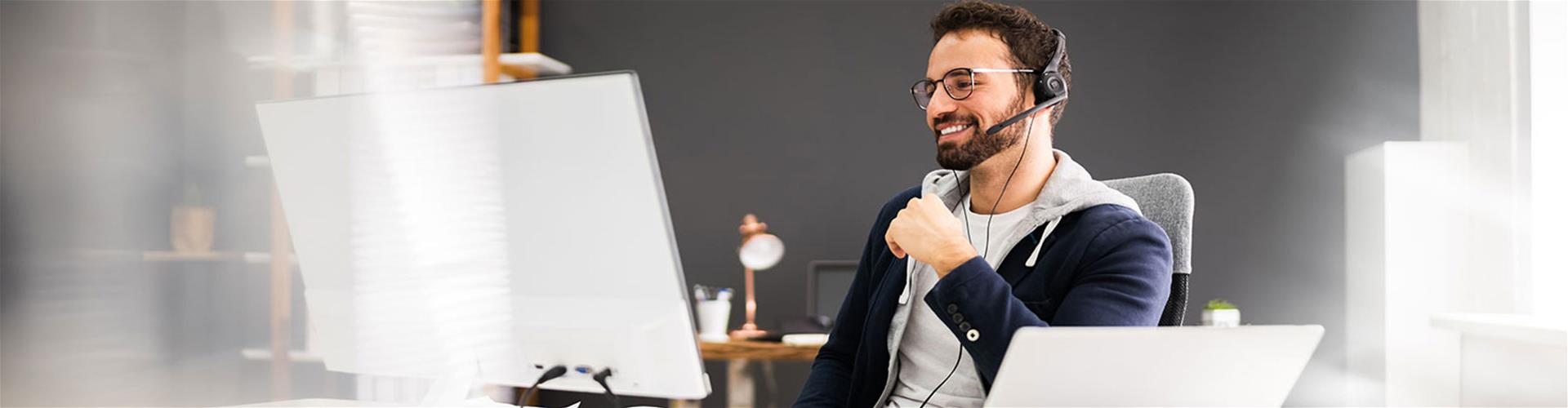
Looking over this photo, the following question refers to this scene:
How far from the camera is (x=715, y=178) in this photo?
12.5 feet

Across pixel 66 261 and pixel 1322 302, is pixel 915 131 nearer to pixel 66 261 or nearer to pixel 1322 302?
pixel 1322 302

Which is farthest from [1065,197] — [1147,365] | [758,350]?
[758,350]

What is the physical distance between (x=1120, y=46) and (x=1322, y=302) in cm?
110

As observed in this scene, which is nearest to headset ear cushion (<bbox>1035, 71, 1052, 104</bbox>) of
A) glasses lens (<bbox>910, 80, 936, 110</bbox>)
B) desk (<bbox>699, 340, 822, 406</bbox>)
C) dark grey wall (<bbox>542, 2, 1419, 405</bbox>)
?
glasses lens (<bbox>910, 80, 936, 110</bbox>)

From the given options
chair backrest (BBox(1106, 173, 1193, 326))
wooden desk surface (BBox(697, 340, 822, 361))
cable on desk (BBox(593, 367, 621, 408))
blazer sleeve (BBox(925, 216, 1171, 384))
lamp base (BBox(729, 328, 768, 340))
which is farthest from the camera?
lamp base (BBox(729, 328, 768, 340))

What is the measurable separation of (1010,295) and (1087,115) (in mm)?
2630

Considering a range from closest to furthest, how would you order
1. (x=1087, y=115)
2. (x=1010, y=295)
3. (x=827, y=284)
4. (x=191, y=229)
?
1. (x=1010, y=295)
2. (x=191, y=229)
3. (x=827, y=284)
4. (x=1087, y=115)

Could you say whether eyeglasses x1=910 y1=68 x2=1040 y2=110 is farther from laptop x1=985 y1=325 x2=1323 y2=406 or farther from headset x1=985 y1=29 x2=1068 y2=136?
laptop x1=985 y1=325 x2=1323 y2=406

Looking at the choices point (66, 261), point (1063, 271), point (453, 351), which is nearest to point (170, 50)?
point (66, 261)

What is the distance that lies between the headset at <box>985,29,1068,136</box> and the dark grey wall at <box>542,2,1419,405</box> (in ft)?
7.54

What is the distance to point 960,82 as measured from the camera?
1.33 metres

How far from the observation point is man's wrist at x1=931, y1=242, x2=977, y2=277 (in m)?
1.16

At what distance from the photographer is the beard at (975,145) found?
134 cm

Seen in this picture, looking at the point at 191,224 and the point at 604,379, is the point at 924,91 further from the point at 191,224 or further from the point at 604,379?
the point at 191,224
